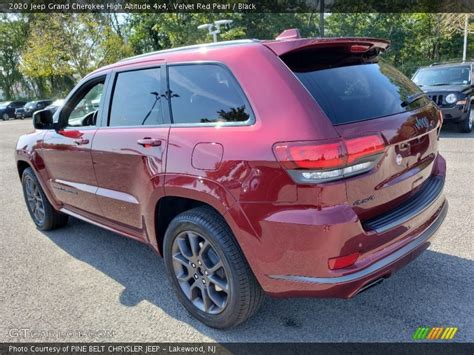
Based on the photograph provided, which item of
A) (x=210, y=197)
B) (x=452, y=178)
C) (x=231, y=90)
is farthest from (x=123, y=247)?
(x=452, y=178)

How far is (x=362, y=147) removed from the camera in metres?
2.12

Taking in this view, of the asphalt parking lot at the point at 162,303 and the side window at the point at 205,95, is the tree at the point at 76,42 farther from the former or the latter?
the side window at the point at 205,95

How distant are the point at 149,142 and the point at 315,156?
1.28m

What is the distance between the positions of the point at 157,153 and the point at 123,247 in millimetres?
1779

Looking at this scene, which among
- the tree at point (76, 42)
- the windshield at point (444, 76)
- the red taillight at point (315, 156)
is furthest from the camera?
the tree at point (76, 42)

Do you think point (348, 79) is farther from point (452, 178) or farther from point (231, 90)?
point (452, 178)

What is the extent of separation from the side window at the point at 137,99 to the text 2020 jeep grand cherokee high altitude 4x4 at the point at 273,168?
0.01m

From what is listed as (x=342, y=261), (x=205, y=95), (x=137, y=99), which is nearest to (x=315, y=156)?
(x=342, y=261)

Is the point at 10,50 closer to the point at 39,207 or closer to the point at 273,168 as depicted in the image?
the point at 39,207

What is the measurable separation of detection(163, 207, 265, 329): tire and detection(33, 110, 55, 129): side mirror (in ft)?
6.94

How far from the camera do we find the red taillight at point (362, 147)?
2.09m

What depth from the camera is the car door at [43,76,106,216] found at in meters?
3.57

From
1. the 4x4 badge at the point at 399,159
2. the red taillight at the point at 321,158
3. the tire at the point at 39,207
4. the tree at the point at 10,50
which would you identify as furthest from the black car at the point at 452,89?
the tree at the point at 10,50

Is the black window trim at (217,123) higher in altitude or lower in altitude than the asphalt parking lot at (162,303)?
higher
